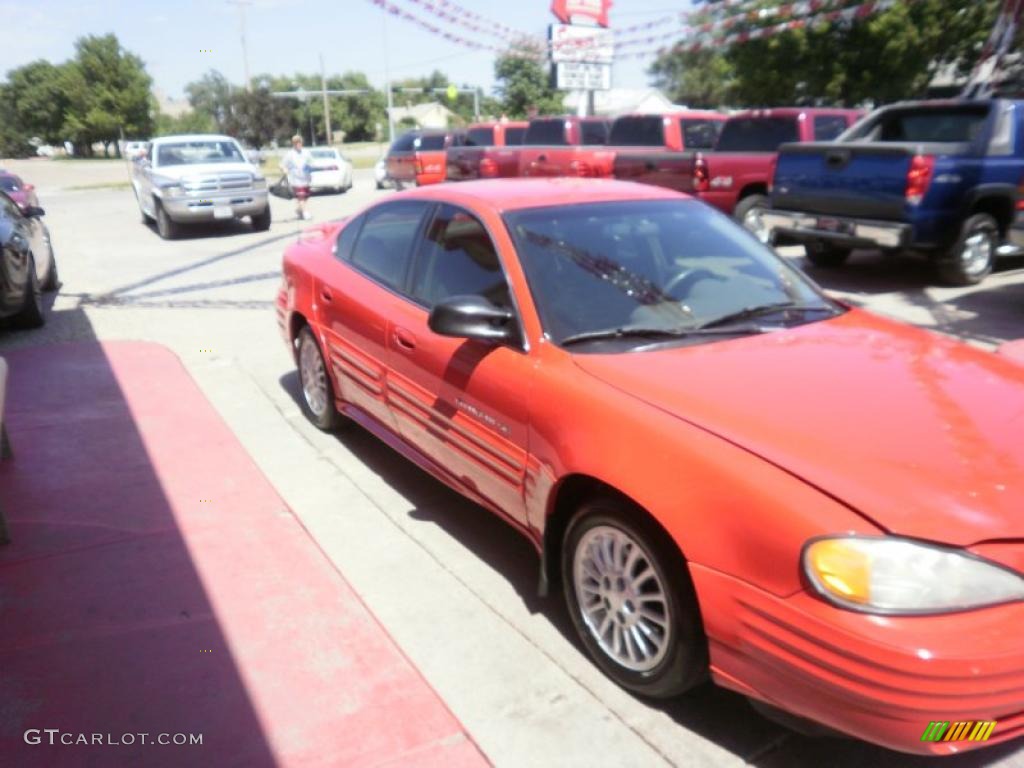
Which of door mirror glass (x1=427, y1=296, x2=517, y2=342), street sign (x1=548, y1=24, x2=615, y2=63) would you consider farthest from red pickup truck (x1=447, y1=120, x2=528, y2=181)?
door mirror glass (x1=427, y1=296, x2=517, y2=342)

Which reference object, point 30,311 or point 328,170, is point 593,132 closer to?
point 328,170

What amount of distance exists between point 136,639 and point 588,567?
178cm

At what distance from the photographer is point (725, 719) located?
278 centimetres

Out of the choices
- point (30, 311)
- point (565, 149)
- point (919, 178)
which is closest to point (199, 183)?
point (565, 149)

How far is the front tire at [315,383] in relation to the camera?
5137 millimetres

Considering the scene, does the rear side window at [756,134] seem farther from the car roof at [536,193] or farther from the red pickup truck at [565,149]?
the car roof at [536,193]

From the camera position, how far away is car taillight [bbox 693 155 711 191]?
1143 centimetres

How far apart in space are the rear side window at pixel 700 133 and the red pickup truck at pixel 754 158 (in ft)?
8.41

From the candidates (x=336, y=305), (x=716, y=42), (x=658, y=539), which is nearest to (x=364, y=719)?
(x=658, y=539)

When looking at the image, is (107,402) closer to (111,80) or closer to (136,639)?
(136,639)

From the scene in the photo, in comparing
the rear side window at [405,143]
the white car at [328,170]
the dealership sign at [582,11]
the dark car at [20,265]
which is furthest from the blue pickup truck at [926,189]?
the white car at [328,170]

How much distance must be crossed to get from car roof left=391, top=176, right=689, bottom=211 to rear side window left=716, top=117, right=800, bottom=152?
8.14 meters

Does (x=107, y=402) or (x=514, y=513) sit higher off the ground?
(x=514, y=513)

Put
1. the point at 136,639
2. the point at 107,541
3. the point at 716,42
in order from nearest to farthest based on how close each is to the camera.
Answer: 1. the point at 136,639
2. the point at 107,541
3. the point at 716,42
